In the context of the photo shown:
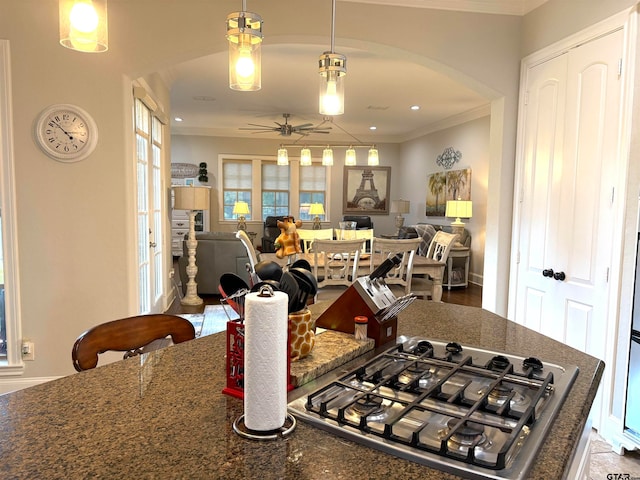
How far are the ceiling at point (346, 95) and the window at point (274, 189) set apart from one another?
75 cm

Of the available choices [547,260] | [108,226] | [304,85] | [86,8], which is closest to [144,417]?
[86,8]

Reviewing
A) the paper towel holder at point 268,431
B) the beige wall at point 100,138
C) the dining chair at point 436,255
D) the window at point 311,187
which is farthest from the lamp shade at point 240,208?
the paper towel holder at point 268,431

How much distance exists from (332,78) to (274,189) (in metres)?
8.94

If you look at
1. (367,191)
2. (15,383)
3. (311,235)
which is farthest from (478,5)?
(367,191)

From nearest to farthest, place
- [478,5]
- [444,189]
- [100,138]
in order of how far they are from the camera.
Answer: [100,138] → [478,5] → [444,189]

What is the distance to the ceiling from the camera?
15.3 ft

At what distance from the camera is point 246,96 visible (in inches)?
262

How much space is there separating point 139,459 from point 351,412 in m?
0.42

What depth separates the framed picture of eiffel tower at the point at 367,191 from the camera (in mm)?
10617

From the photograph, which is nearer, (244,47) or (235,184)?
(244,47)

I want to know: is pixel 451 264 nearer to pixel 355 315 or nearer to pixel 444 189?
A: pixel 444 189

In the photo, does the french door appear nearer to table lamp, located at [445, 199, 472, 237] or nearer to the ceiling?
the ceiling

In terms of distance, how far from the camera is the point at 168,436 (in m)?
0.90

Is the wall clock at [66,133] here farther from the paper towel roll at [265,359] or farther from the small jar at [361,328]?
the paper towel roll at [265,359]
